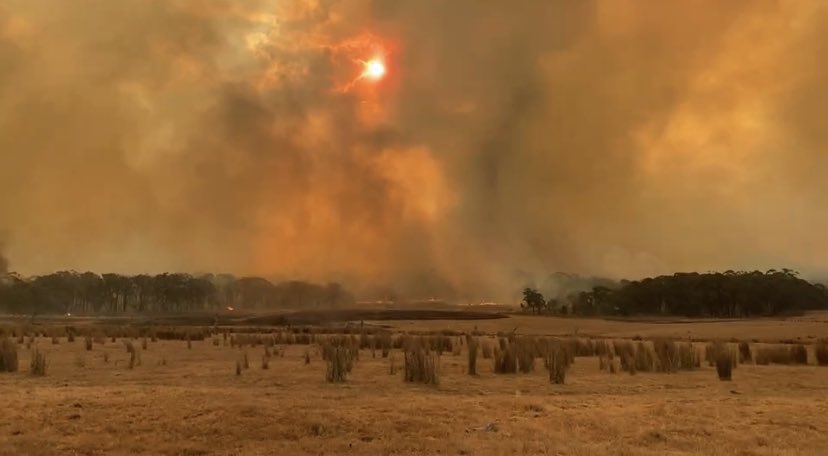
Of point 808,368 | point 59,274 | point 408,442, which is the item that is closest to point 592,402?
point 408,442

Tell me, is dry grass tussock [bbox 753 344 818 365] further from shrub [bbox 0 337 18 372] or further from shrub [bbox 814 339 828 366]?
shrub [bbox 0 337 18 372]

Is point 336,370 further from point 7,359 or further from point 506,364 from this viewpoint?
point 7,359

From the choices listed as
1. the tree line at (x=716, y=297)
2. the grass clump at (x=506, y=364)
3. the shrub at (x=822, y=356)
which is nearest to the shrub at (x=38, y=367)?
the grass clump at (x=506, y=364)

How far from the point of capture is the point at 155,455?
1055cm

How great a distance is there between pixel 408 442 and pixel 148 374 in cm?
1277

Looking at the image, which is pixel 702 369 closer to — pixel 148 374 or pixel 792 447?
pixel 792 447

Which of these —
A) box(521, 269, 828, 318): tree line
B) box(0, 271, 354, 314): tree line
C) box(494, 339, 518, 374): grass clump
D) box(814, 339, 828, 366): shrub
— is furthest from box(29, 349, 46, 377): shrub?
box(0, 271, 354, 314): tree line

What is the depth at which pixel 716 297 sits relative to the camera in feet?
321

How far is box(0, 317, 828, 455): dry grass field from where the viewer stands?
1116cm

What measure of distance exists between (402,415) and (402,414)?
0.39 feet

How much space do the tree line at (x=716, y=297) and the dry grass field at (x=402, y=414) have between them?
83647mm

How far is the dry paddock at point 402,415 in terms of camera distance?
11.2 metres

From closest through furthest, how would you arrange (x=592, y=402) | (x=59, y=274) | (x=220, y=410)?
(x=220, y=410)
(x=592, y=402)
(x=59, y=274)

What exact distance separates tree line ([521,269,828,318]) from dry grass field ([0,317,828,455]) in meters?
83.6
